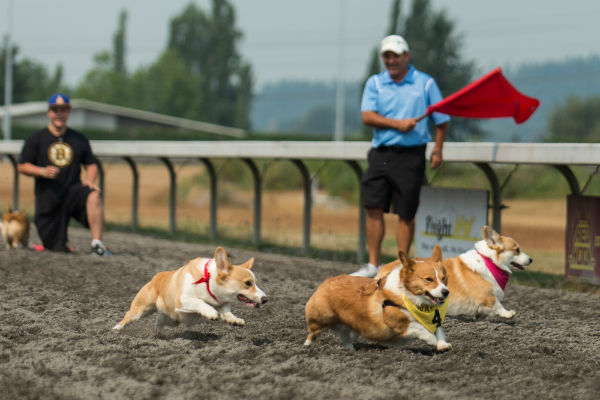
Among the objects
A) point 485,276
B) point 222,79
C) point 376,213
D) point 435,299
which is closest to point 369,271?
point 376,213

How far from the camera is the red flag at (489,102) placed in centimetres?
778

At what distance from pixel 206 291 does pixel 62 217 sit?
5299 mm

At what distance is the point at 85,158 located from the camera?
10430 mm

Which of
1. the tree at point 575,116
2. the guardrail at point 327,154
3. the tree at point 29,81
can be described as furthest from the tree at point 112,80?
the guardrail at point 327,154

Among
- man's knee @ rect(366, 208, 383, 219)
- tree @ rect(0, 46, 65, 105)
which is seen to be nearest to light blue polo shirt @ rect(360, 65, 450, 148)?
man's knee @ rect(366, 208, 383, 219)

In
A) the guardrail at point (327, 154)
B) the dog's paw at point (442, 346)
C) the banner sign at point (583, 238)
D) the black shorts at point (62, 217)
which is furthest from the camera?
the black shorts at point (62, 217)

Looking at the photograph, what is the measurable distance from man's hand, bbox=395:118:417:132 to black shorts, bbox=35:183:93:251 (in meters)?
4.10

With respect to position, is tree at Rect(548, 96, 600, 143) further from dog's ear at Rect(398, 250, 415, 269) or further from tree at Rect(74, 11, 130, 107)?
dog's ear at Rect(398, 250, 415, 269)

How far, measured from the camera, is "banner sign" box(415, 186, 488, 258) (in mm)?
9820

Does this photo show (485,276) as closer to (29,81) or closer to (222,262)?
(222,262)

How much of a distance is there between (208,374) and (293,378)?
466 mm

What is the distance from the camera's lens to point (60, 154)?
33.9ft

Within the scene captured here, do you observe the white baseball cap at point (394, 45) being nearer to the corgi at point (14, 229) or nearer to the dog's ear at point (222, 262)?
the dog's ear at point (222, 262)

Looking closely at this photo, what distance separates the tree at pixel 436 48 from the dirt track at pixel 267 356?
5368 centimetres
